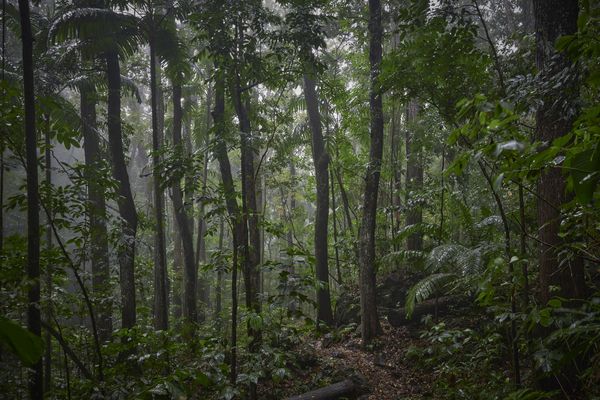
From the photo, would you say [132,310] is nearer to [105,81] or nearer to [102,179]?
[102,179]

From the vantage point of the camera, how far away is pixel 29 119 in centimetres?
352

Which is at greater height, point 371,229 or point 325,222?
point 325,222

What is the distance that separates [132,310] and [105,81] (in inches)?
252

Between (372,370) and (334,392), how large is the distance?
1534 mm

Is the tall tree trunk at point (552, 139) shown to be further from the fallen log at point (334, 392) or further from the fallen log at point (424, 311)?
the fallen log at point (424, 311)

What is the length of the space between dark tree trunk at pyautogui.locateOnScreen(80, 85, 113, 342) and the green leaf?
164 inches

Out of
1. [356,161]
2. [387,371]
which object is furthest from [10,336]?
[356,161]

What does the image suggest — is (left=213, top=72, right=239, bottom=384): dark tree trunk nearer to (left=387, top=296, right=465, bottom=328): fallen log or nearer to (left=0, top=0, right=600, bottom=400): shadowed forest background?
(left=0, top=0, right=600, bottom=400): shadowed forest background

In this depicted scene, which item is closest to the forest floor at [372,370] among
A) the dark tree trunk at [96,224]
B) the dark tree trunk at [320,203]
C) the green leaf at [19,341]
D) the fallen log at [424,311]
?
the fallen log at [424,311]

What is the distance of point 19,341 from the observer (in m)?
0.76

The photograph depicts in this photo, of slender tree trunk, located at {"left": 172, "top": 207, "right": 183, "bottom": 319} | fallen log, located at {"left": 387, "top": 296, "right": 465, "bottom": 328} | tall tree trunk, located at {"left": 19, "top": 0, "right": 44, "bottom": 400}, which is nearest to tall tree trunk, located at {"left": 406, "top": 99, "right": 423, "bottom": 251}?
fallen log, located at {"left": 387, "top": 296, "right": 465, "bottom": 328}

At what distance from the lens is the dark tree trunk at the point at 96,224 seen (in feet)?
16.3

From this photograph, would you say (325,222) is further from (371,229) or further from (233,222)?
(233,222)

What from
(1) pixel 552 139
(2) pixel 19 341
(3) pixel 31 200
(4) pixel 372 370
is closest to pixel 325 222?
(4) pixel 372 370
